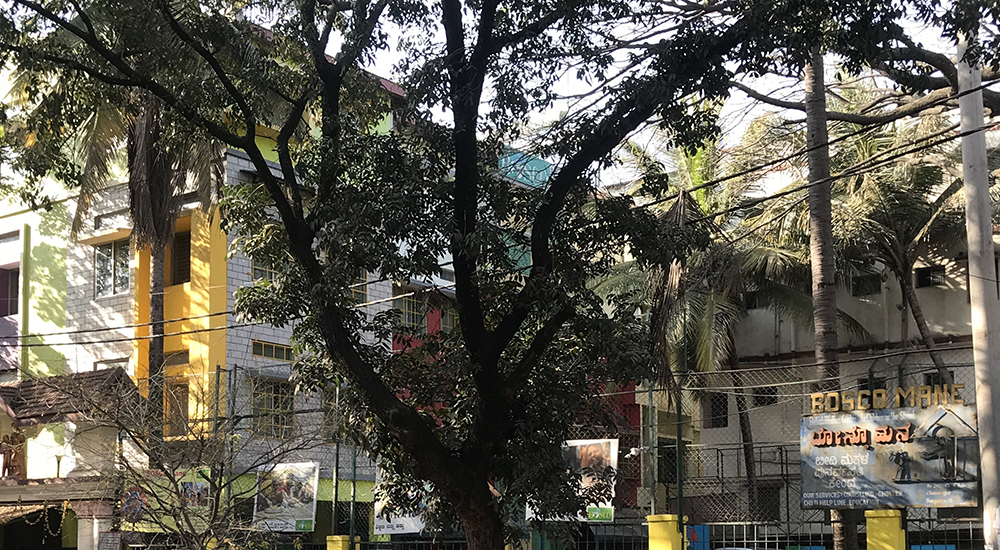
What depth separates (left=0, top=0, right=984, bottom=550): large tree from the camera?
1080 centimetres

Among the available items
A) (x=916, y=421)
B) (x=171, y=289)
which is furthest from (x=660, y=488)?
(x=916, y=421)

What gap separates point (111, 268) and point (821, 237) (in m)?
17.8

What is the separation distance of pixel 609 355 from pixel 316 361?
321cm

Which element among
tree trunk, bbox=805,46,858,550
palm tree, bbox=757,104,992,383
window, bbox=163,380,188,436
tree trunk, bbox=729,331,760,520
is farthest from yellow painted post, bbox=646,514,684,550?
palm tree, bbox=757,104,992,383

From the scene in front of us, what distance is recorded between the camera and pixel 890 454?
14141mm

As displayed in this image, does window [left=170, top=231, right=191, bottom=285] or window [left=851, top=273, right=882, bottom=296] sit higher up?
window [left=170, top=231, right=191, bottom=285]

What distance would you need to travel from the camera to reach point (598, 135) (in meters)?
11.0

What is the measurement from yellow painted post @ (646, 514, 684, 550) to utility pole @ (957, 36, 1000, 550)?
14.8 feet

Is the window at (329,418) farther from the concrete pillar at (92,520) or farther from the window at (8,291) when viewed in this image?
the window at (8,291)

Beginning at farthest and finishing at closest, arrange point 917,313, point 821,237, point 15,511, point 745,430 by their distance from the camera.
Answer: point 745,430 < point 917,313 < point 15,511 < point 821,237

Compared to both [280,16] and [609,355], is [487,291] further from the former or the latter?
[280,16]

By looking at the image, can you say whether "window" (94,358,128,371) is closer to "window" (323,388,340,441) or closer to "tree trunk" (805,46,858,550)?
"window" (323,388,340,441)

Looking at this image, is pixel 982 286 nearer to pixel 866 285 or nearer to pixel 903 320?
pixel 903 320

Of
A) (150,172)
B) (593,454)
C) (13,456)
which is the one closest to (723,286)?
(593,454)
